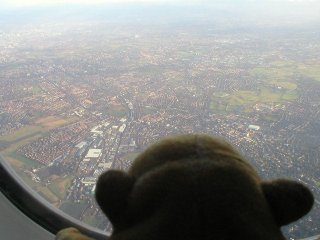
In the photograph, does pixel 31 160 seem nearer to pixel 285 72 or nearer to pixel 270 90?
pixel 270 90

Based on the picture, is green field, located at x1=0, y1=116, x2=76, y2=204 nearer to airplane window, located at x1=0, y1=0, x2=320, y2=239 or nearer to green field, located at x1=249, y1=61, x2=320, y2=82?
airplane window, located at x1=0, y1=0, x2=320, y2=239

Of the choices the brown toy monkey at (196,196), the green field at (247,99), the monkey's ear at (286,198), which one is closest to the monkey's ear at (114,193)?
the brown toy monkey at (196,196)

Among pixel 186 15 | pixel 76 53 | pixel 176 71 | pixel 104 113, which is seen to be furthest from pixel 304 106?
pixel 186 15

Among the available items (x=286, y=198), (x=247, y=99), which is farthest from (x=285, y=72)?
(x=286, y=198)

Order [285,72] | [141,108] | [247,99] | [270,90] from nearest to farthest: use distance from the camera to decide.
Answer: [141,108]
[247,99]
[270,90]
[285,72]

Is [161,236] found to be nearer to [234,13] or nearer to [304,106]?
[304,106]

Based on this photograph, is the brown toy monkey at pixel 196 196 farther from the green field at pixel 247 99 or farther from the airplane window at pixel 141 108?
the green field at pixel 247 99

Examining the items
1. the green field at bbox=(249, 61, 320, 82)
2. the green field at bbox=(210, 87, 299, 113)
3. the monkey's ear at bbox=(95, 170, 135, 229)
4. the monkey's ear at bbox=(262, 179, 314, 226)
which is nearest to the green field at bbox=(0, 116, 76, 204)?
the monkey's ear at bbox=(95, 170, 135, 229)
